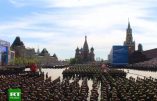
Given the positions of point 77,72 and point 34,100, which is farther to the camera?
point 77,72

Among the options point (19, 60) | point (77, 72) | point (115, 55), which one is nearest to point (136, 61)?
point (19, 60)

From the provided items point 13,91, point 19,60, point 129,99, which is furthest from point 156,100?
point 19,60

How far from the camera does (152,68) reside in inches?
3642

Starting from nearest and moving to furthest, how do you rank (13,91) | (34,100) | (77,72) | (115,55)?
(13,91) → (34,100) → (77,72) → (115,55)

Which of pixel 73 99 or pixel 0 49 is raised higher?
pixel 0 49

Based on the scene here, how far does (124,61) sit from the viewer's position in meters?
108

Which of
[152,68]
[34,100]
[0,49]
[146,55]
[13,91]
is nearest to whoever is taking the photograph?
[13,91]

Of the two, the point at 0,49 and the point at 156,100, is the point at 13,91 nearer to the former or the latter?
the point at 156,100

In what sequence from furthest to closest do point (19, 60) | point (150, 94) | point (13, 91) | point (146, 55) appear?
point (146, 55) < point (19, 60) < point (150, 94) < point (13, 91)

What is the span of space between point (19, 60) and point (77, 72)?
285 feet

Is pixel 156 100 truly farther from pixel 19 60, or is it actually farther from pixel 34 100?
pixel 19 60

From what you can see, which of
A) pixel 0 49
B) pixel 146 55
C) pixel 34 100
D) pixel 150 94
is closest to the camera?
pixel 34 100

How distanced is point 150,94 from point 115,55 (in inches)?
2963

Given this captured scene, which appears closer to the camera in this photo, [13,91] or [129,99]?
[13,91]
